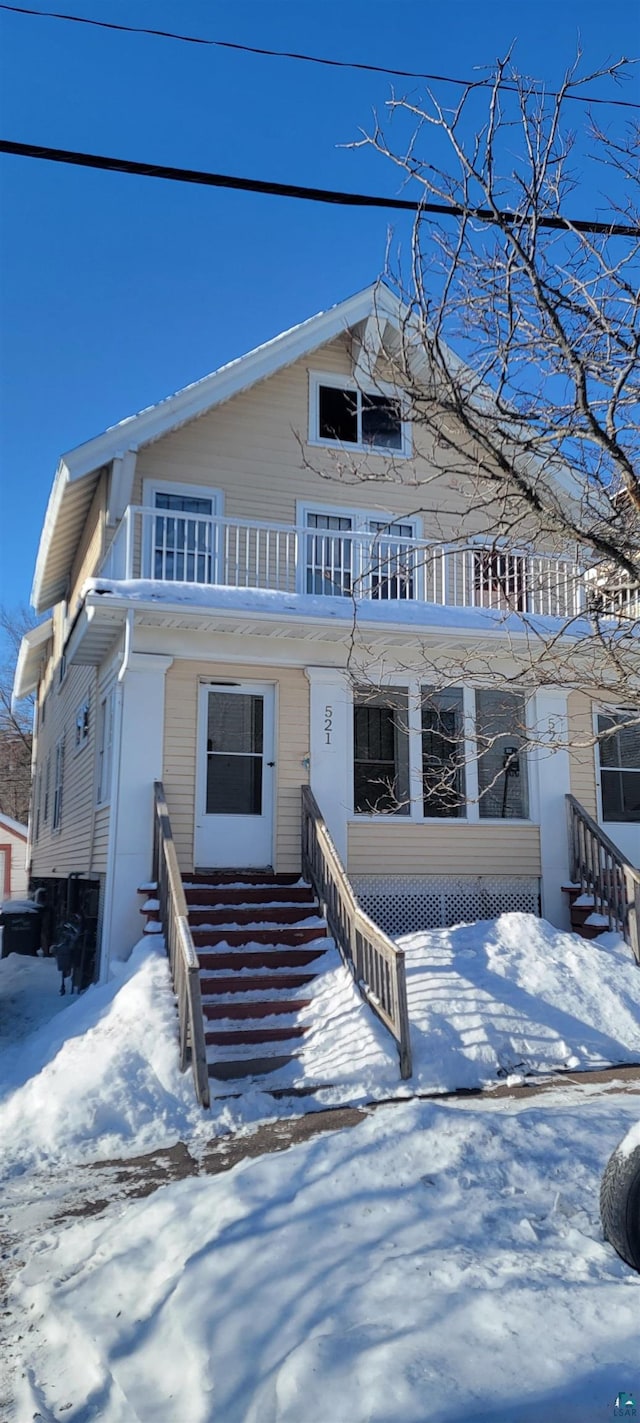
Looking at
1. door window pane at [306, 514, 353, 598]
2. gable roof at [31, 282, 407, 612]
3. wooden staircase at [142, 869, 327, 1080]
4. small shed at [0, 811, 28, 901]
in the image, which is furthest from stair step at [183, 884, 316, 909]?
small shed at [0, 811, 28, 901]

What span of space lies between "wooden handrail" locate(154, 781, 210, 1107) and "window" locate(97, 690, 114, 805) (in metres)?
1.87

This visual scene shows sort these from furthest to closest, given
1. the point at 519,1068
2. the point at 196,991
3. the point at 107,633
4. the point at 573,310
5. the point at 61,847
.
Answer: the point at 61,847 → the point at 107,633 → the point at 519,1068 → the point at 196,991 → the point at 573,310

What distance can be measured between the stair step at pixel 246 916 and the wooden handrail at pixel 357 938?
1.11ft

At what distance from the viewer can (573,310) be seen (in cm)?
535

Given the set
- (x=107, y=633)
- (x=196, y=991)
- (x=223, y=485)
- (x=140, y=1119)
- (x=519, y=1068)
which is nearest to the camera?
(x=140, y=1119)

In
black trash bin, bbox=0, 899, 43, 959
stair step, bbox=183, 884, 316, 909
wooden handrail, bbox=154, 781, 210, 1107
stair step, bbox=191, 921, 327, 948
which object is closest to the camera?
wooden handrail, bbox=154, 781, 210, 1107

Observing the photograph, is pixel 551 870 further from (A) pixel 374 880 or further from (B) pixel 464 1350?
(B) pixel 464 1350

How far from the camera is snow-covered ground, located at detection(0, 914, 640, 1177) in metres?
6.65

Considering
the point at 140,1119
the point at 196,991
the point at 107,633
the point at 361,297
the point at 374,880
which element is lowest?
the point at 140,1119

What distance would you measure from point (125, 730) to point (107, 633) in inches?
55.1

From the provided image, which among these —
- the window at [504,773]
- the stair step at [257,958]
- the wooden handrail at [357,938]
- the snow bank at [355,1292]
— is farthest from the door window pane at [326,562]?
the snow bank at [355,1292]

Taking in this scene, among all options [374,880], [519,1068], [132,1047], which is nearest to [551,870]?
[374,880]

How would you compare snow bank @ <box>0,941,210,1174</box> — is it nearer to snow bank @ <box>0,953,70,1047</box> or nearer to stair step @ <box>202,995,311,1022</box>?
stair step @ <box>202,995,311,1022</box>

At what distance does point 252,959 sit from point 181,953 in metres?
1.37
